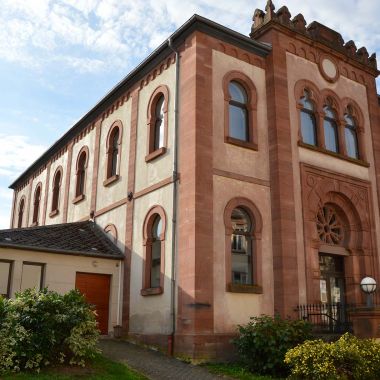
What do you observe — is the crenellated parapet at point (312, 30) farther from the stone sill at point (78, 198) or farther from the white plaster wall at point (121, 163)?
the stone sill at point (78, 198)

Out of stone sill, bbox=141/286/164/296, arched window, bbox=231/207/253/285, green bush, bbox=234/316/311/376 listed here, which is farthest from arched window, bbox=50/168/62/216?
green bush, bbox=234/316/311/376

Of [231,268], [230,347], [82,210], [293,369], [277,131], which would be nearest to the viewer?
[293,369]

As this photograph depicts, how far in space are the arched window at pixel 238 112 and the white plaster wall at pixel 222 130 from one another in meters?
0.41

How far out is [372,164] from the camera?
19.7m

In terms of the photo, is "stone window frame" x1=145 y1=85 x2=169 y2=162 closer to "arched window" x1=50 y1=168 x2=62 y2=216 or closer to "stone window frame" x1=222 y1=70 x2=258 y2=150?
"stone window frame" x1=222 y1=70 x2=258 y2=150

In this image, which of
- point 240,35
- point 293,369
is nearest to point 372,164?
point 240,35

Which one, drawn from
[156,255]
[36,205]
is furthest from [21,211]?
[156,255]

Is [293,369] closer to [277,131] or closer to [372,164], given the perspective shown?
[277,131]

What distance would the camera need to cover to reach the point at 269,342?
42.1ft

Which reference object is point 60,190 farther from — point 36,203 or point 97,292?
point 97,292

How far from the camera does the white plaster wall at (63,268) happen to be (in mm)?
16547

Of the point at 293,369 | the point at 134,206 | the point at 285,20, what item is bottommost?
the point at 293,369

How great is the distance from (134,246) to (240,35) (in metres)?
8.00

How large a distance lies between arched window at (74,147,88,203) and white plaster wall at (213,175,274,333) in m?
9.95
